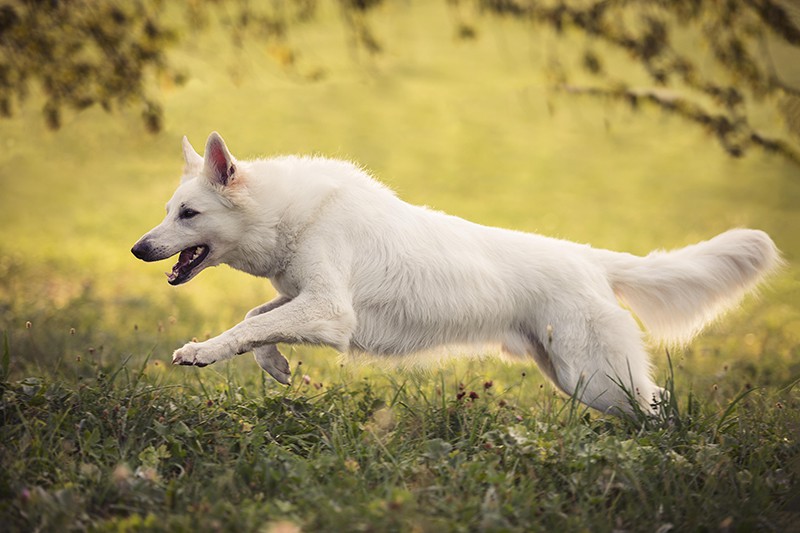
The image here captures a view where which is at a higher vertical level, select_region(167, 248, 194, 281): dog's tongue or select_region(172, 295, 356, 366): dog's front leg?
select_region(167, 248, 194, 281): dog's tongue

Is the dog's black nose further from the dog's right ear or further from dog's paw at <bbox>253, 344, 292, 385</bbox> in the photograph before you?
dog's paw at <bbox>253, 344, 292, 385</bbox>

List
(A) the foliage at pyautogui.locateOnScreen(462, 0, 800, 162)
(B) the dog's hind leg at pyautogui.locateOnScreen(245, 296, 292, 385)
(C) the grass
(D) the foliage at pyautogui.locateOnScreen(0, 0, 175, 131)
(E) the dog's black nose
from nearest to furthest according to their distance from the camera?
1. (C) the grass
2. (E) the dog's black nose
3. (B) the dog's hind leg at pyautogui.locateOnScreen(245, 296, 292, 385)
4. (A) the foliage at pyautogui.locateOnScreen(462, 0, 800, 162)
5. (D) the foliage at pyautogui.locateOnScreen(0, 0, 175, 131)

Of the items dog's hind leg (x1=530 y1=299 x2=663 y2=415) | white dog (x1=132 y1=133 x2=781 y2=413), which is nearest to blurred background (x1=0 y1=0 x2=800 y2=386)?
white dog (x1=132 y1=133 x2=781 y2=413)

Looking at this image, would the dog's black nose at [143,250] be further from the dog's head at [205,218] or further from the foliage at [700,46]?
the foliage at [700,46]

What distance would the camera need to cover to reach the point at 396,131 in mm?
24484

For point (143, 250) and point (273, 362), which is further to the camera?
point (273, 362)

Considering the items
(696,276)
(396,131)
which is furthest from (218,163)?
(396,131)

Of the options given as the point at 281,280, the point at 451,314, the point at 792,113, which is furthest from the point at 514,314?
the point at 792,113

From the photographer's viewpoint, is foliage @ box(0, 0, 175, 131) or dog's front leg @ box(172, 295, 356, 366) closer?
dog's front leg @ box(172, 295, 356, 366)

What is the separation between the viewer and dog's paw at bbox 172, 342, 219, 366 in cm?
450

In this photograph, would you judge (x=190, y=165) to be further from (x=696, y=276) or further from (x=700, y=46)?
(x=700, y=46)

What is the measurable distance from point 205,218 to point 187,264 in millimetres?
326

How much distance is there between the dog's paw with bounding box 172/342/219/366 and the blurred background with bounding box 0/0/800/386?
172 centimetres

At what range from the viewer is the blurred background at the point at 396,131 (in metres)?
9.31
